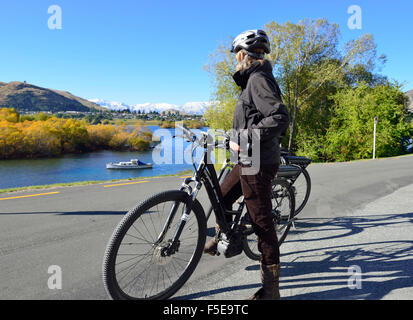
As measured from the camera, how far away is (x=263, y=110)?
85.0 inches

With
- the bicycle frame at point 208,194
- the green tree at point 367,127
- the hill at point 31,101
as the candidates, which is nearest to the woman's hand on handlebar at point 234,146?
the bicycle frame at point 208,194

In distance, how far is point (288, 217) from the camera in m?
3.51

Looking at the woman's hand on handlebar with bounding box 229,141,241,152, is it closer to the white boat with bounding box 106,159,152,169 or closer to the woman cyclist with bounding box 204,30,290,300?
the woman cyclist with bounding box 204,30,290,300

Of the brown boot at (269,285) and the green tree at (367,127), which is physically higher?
the green tree at (367,127)

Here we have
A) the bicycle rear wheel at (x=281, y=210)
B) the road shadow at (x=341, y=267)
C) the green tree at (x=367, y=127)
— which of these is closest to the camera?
the road shadow at (x=341, y=267)

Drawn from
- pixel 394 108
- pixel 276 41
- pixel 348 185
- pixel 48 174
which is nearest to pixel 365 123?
pixel 394 108

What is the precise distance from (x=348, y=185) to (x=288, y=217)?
4771 millimetres

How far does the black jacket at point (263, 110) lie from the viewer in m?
2.12

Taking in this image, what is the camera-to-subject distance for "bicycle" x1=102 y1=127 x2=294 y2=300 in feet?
7.09

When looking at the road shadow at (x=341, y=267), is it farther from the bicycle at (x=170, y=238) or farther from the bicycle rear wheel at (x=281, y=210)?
the bicycle at (x=170, y=238)

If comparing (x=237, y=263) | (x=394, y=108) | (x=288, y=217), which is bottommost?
(x=237, y=263)

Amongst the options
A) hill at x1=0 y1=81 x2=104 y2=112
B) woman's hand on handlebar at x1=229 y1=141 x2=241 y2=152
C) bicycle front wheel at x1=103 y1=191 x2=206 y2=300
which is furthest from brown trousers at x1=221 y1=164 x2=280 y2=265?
hill at x1=0 y1=81 x2=104 y2=112

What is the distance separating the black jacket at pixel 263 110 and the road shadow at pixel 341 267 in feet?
3.88
